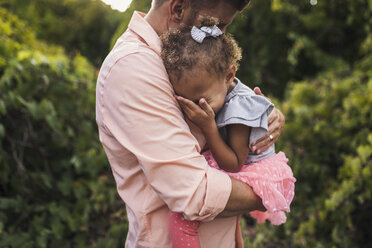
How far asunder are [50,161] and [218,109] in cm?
246

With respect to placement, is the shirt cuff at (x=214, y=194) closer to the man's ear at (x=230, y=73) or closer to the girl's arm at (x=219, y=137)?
the girl's arm at (x=219, y=137)

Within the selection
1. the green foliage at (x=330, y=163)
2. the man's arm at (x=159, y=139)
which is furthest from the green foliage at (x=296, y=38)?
the man's arm at (x=159, y=139)

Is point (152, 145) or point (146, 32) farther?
point (146, 32)

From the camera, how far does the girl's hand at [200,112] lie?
1414mm

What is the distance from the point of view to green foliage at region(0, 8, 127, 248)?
9.98 ft

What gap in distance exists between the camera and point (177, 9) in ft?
5.03

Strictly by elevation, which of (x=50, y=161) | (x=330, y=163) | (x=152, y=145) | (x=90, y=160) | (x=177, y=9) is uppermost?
(x=177, y=9)

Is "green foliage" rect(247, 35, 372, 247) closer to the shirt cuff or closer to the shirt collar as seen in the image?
the shirt cuff

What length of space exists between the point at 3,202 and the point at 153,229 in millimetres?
1973

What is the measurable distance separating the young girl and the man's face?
0.10 m

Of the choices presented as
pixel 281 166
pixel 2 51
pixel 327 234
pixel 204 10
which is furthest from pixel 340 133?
pixel 2 51

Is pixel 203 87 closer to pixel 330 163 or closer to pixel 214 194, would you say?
pixel 214 194

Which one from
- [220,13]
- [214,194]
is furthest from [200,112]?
[220,13]

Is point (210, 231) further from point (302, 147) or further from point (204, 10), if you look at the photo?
point (302, 147)
